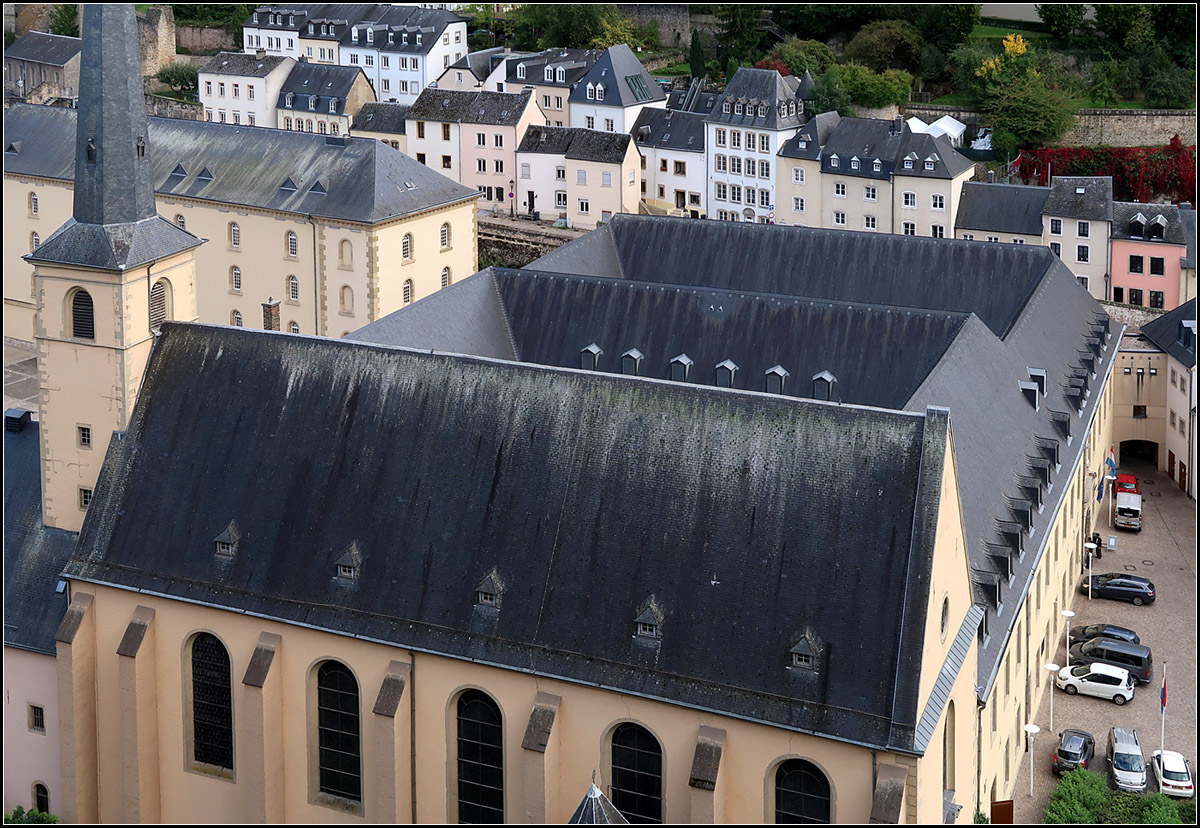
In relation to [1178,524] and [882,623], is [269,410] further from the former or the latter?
[1178,524]

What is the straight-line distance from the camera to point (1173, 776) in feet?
163

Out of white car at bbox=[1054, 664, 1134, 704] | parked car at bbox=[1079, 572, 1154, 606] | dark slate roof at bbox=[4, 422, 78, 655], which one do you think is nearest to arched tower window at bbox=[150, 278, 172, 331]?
dark slate roof at bbox=[4, 422, 78, 655]

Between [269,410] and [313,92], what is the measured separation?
83.9 meters

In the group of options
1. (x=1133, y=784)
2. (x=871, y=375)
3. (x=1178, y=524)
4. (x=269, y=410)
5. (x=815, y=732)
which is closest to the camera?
(x=815, y=732)

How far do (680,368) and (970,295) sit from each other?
1516 cm

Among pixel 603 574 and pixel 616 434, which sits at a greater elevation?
pixel 616 434

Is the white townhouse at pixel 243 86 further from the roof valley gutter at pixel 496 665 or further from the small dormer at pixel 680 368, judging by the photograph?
the roof valley gutter at pixel 496 665

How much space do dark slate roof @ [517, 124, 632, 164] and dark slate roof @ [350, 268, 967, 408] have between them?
142 feet

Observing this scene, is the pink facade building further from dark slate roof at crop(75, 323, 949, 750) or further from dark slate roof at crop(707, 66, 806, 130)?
dark slate roof at crop(75, 323, 949, 750)

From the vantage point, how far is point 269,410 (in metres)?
45.4

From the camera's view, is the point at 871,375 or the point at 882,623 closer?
the point at 882,623

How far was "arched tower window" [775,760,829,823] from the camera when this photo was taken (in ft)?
124

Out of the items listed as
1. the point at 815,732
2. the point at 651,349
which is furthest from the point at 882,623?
the point at 651,349

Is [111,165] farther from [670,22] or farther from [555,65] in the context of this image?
[670,22]
